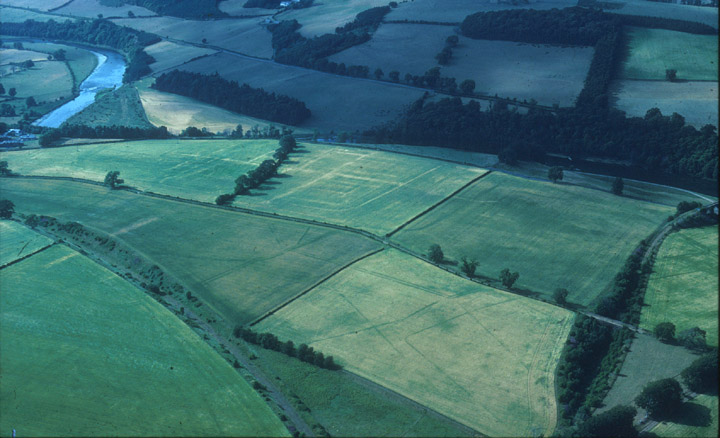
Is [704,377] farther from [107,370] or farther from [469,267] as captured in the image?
[107,370]

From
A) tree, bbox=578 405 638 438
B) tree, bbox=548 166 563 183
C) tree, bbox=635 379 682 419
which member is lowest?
tree, bbox=578 405 638 438

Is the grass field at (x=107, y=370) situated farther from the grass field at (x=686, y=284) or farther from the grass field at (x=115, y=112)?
the grass field at (x=115, y=112)

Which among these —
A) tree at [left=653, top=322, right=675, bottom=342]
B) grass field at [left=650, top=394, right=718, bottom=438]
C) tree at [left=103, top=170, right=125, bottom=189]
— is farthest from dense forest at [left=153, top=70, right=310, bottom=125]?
grass field at [left=650, top=394, right=718, bottom=438]

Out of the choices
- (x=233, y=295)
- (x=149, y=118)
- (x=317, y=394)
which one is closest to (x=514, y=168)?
(x=233, y=295)

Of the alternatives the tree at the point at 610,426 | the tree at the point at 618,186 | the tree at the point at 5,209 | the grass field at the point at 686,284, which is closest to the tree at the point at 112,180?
the tree at the point at 5,209

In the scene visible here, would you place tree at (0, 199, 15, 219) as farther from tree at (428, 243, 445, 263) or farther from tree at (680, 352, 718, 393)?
tree at (680, 352, 718, 393)

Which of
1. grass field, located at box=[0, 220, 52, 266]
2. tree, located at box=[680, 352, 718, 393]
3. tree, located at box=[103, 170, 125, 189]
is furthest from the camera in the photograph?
tree, located at box=[103, 170, 125, 189]
